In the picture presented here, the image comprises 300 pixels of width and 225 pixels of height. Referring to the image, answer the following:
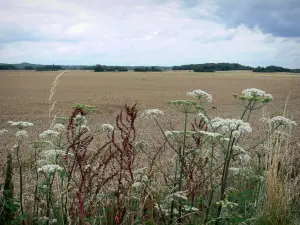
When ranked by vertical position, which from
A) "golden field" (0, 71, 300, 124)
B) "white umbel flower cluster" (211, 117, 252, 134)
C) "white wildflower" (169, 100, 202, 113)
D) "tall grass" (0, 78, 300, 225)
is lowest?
"golden field" (0, 71, 300, 124)

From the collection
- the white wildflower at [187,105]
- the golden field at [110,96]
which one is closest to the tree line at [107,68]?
the golden field at [110,96]

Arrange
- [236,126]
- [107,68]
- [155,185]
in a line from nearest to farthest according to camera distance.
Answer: [236,126]
[155,185]
[107,68]

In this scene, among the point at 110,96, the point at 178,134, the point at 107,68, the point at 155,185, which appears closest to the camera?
the point at 178,134

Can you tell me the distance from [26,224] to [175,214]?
1.83m

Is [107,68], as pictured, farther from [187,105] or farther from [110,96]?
[187,105]

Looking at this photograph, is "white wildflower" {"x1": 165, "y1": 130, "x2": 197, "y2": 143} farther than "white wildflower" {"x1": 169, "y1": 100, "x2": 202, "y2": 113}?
No

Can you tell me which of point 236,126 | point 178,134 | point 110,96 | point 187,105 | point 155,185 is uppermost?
point 187,105

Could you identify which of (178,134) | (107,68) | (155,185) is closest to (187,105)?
(178,134)

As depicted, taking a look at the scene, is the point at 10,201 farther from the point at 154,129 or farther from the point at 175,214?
the point at 154,129

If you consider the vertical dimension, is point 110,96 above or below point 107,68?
below

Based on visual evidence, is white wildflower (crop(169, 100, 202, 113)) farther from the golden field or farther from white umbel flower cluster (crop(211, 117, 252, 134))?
the golden field

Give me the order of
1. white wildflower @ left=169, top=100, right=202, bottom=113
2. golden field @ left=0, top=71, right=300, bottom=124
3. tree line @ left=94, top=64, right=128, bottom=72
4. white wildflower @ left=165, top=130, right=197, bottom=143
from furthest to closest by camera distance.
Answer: tree line @ left=94, top=64, right=128, bottom=72 < golden field @ left=0, top=71, right=300, bottom=124 < white wildflower @ left=169, top=100, right=202, bottom=113 < white wildflower @ left=165, top=130, right=197, bottom=143

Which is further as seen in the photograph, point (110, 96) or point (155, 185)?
point (110, 96)

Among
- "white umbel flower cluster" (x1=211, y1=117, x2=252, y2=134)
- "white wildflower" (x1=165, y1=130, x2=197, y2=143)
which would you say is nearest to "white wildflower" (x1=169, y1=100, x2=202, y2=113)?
"white wildflower" (x1=165, y1=130, x2=197, y2=143)
